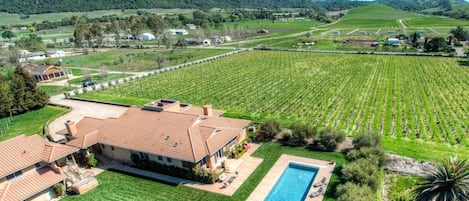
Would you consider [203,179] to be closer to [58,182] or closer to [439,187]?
[58,182]

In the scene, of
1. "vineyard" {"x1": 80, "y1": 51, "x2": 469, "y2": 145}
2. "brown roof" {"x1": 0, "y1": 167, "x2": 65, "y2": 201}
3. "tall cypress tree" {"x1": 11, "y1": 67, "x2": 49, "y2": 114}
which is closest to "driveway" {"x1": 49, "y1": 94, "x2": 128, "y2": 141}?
"tall cypress tree" {"x1": 11, "y1": 67, "x2": 49, "y2": 114}

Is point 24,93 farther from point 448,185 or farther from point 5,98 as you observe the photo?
point 448,185

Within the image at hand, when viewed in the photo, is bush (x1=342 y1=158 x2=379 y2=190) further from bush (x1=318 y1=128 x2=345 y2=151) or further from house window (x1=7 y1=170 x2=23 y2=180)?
house window (x1=7 y1=170 x2=23 y2=180)

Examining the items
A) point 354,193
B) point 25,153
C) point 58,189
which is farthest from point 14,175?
point 354,193

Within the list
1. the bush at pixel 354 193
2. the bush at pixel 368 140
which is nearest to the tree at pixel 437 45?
the bush at pixel 368 140

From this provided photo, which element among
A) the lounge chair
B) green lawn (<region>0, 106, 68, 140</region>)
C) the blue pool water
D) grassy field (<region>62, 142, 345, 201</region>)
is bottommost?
the blue pool water

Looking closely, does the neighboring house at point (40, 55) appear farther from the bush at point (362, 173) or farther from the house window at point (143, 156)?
the bush at point (362, 173)

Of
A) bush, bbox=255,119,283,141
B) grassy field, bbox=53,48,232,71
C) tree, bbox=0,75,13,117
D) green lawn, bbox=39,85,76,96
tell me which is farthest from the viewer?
grassy field, bbox=53,48,232,71
